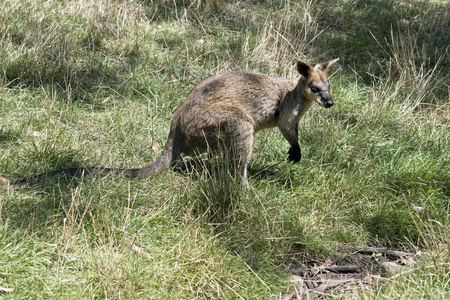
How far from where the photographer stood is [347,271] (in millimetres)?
3775

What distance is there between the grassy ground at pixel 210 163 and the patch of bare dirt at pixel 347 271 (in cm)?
11

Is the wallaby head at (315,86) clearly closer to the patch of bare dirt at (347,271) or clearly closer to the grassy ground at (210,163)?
the grassy ground at (210,163)

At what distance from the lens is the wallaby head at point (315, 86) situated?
4910 millimetres

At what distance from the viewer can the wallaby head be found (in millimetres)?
4910

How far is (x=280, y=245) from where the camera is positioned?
12.4 feet

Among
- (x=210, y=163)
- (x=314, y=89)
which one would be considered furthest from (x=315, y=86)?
(x=210, y=163)

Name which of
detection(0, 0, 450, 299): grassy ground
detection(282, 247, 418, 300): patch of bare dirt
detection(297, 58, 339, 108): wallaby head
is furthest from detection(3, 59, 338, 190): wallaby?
detection(282, 247, 418, 300): patch of bare dirt

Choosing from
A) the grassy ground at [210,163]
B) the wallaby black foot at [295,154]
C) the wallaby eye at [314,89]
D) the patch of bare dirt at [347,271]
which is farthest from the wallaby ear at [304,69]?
the patch of bare dirt at [347,271]

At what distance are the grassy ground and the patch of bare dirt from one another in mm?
113

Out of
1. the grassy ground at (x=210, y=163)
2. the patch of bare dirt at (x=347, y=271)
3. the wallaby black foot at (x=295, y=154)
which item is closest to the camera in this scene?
the grassy ground at (x=210, y=163)

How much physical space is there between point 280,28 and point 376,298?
4604 mm

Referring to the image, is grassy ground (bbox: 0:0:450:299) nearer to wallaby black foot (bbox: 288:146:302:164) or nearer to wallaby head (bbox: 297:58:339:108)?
wallaby black foot (bbox: 288:146:302:164)

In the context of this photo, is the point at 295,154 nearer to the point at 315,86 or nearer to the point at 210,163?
the point at 315,86

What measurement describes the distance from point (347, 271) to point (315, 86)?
1.96 meters
